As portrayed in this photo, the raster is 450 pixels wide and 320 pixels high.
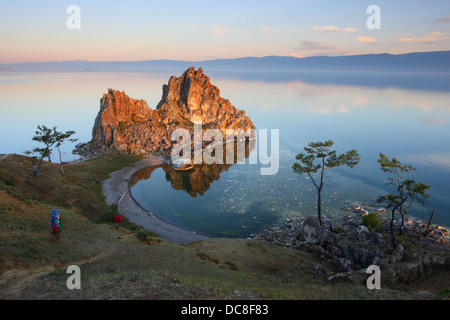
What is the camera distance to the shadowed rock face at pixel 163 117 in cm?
7931

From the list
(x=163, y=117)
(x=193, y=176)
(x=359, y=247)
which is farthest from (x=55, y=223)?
(x=163, y=117)

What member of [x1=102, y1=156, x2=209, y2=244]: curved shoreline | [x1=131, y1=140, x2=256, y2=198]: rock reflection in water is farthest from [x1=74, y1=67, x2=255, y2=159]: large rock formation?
[x1=102, y1=156, x2=209, y2=244]: curved shoreline

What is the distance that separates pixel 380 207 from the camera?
49.0 meters

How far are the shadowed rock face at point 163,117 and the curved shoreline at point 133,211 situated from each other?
615 inches

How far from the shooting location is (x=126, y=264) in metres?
21.5

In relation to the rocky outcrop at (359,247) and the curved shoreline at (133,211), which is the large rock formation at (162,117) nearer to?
the curved shoreline at (133,211)

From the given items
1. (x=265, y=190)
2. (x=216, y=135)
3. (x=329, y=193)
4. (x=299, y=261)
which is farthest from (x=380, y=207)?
(x=216, y=135)

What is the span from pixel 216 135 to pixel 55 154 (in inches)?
2033

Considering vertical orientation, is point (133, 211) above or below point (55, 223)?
below

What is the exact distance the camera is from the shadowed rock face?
260ft

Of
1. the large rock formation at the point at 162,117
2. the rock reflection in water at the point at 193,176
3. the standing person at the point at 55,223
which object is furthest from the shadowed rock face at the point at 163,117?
the standing person at the point at 55,223

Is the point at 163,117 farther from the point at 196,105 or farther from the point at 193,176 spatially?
the point at 193,176

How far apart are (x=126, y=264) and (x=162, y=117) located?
77.1 meters

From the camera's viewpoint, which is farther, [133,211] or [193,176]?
[193,176]
